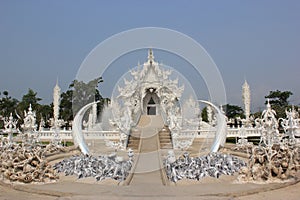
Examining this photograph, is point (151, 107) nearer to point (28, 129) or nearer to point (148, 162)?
point (148, 162)

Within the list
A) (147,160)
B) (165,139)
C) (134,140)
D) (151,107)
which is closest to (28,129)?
(147,160)

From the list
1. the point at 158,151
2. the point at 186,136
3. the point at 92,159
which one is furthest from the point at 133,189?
the point at 186,136

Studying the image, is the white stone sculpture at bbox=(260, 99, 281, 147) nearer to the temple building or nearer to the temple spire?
the temple building

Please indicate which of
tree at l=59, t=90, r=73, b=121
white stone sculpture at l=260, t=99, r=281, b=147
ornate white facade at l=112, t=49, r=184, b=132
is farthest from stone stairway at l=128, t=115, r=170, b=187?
tree at l=59, t=90, r=73, b=121

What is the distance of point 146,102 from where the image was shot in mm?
34969

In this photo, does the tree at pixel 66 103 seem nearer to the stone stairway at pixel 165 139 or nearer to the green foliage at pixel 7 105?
the green foliage at pixel 7 105

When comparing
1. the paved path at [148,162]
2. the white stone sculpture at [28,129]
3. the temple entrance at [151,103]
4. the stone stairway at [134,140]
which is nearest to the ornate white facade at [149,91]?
the temple entrance at [151,103]

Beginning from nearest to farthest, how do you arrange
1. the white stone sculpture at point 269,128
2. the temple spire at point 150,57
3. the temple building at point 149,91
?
the white stone sculpture at point 269,128 < the temple building at point 149,91 < the temple spire at point 150,57

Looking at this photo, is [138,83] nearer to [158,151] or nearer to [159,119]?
[159,119]

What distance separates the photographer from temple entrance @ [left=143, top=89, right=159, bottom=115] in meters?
34.4

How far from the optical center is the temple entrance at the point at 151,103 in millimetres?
34428

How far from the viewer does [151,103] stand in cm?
3666

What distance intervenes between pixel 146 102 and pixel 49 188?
2770 centimetres

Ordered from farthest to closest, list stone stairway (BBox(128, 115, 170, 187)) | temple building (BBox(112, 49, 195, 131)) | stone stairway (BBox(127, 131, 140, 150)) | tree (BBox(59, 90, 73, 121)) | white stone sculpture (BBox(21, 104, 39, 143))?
tree (BBox(59, 90, 73, 121)), temple building (BBox(112, 49, 195, 131)), stone stairway (BBox(127, 131, 140, 150)), white stone sculpture (BBox(21, 104, 39, 143)), stone stairway (BBox(128, 115, 170, 187))
